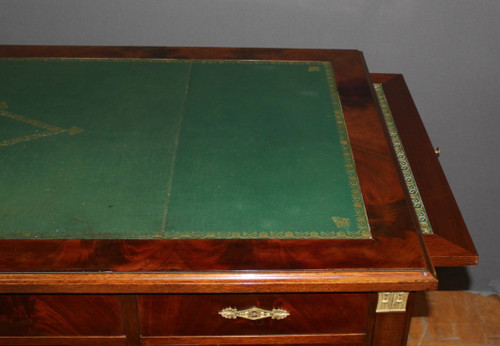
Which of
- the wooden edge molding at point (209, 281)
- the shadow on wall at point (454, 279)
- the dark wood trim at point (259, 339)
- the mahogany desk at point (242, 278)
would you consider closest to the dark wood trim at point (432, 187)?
the mahogany desk at point (242, 278)

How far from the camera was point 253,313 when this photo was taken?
1.32 meters

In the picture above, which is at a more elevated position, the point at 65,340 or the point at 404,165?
the point at 404,165

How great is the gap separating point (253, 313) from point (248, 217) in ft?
0.67

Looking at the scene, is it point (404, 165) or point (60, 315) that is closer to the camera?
point (60, 315)

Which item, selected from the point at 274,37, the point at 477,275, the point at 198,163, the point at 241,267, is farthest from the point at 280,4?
the point at 477,275

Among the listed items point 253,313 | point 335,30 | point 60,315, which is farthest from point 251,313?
point 335,30

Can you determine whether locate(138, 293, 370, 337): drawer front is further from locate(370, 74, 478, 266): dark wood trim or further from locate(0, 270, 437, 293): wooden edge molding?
locate(370, 74, 478, 266): dark wood trim

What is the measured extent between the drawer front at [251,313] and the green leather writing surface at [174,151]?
14 centimetres

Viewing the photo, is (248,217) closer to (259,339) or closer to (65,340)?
(259,339)

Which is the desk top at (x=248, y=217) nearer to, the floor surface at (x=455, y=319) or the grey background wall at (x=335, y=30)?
the grey background wall at (x=335, y=30)

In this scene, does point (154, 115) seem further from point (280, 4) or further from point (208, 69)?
point (280, 4)

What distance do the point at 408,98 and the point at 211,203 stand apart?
31.3 inches

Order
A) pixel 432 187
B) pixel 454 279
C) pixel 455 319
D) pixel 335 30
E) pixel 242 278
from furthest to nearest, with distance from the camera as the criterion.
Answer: pixel 454 279, pixel 455 319, pixel 335 30, pixel 432 187, pixel 242 278

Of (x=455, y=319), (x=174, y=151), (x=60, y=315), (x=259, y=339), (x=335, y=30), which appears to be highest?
(x=335, y=30)
